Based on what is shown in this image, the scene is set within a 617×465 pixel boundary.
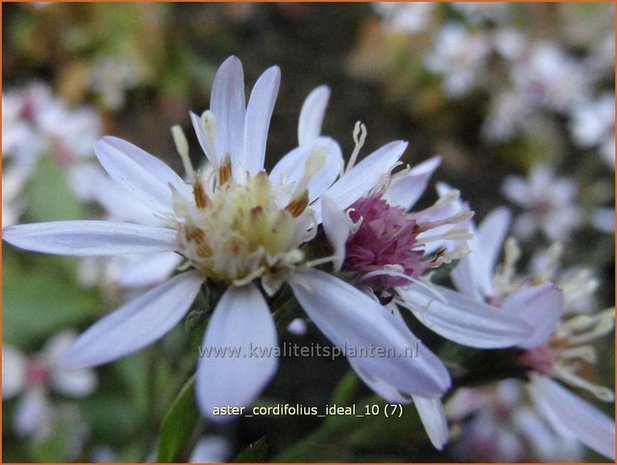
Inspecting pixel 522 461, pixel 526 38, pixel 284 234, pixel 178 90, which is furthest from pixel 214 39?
pixel 284 234

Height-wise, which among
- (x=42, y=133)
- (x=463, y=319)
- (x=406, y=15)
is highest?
(x=406, y=15)

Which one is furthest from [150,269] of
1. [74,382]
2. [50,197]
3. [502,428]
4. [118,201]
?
[502,428]

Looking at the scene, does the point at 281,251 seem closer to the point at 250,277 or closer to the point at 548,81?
the point at 250,277

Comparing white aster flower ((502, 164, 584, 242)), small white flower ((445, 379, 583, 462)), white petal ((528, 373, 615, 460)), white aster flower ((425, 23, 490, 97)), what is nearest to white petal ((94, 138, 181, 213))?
white petal ((528, 373, 615, 460))

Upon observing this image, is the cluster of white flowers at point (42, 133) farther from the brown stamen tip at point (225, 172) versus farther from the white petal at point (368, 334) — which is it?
the white petal at point (368, 334)

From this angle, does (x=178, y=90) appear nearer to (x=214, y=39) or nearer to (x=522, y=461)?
(x=214, y=39)

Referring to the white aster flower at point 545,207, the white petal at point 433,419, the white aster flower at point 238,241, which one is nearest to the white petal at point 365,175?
the white aster flower at point 238,241
